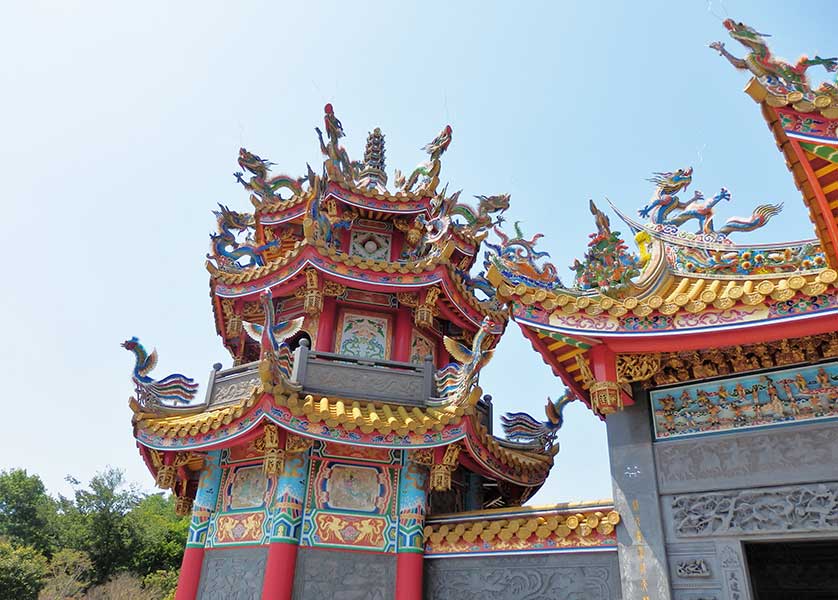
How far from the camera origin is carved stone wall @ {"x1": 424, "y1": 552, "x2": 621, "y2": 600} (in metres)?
6.37

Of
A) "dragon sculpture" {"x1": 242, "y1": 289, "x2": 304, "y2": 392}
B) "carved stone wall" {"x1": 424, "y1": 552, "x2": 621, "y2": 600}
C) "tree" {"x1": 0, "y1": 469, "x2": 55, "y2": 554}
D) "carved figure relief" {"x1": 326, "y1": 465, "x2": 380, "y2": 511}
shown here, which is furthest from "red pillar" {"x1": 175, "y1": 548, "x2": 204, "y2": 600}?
"tree" {"x1": 0, "y1": 469, "x2": 55, "y2": 554}

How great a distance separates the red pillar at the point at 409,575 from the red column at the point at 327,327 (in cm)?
374

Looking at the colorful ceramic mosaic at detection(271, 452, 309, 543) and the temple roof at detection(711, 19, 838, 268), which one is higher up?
the temple roof at detection(711, 19, 838, 268)

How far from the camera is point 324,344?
10312mm

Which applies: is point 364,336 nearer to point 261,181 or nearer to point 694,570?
point 261,181

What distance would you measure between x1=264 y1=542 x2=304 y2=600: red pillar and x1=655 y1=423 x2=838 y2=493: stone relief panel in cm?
460

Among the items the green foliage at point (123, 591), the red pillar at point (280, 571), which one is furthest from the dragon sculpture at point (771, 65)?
the green foliage at point (123, 591)

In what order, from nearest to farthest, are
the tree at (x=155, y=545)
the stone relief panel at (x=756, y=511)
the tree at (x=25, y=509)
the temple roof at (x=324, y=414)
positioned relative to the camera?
1. the stone relief panel at (x=756, y=511)
2. the temple roof at (x=324, y=414)
3. the tree at (x=155, y=545)
4. the tree at (x=25, y=509)

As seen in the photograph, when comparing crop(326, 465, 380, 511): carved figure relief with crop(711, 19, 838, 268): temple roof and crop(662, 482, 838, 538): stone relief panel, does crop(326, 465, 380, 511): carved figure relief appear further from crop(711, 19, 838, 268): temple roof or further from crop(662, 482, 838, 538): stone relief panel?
crop(711, 19, 838, 268): temple roof

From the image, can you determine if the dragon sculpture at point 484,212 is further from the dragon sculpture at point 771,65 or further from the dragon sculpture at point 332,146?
the dragon sculpture at point 771,65

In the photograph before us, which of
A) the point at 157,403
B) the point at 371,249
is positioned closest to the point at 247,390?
the point at 157,403

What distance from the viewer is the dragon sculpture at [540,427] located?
11.0 meters

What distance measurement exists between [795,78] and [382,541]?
271 inches

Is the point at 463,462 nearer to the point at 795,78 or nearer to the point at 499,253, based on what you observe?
the point at 499,253
